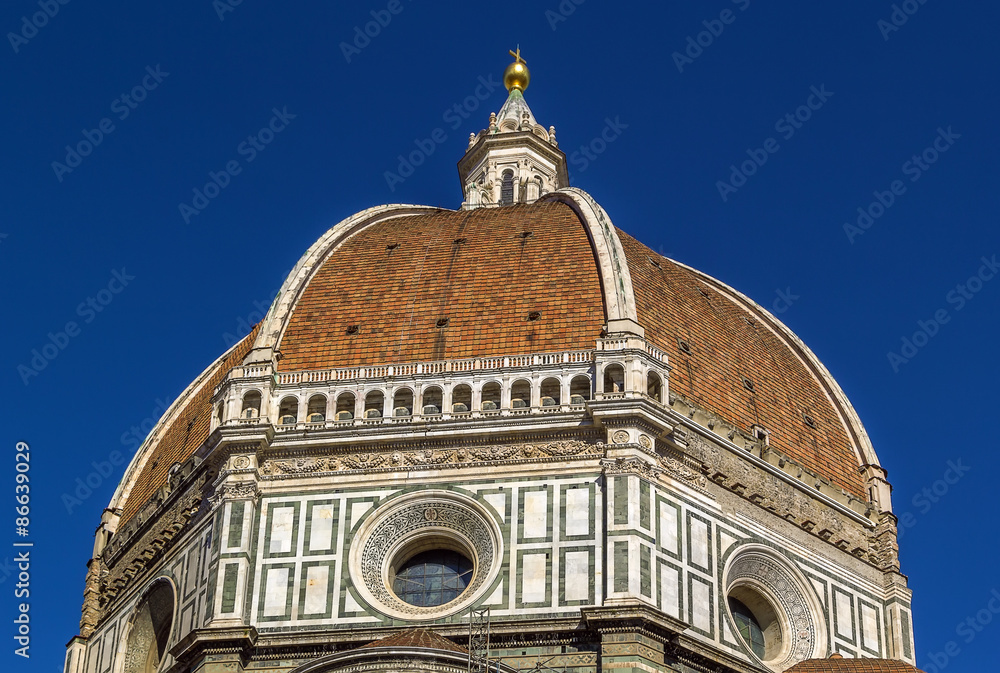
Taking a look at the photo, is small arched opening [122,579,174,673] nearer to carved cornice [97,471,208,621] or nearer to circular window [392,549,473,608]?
carved cornice [97,471,208,621]

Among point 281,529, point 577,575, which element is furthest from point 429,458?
point 577,575

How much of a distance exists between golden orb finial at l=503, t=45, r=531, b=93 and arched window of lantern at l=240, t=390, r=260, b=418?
20.1 meters

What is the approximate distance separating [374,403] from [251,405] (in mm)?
2499

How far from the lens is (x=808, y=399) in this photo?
4241 cm

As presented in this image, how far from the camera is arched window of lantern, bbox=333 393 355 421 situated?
37.4m

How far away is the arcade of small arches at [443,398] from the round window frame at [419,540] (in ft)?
6.07

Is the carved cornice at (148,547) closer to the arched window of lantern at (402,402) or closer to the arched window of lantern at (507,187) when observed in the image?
the arched window of lantern at (402,402)

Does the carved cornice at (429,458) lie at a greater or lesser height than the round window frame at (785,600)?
greater

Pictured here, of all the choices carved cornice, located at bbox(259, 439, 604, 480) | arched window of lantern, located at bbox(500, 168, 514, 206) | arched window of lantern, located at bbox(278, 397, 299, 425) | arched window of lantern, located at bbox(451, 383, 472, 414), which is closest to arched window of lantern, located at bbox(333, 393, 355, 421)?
arched window of lantern, located at bbox(278, 397, 299, 425)

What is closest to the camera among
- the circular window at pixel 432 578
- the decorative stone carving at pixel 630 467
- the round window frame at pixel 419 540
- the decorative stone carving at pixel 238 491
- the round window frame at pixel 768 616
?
the round window frame at pixel 419 540

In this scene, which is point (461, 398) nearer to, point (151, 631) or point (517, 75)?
point (151, 631)

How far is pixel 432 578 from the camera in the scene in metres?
36.1

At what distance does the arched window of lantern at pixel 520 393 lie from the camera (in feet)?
121

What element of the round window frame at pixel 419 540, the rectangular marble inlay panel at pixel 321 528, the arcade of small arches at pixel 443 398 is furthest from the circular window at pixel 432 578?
the arcade of small arches at pixel 443 398
